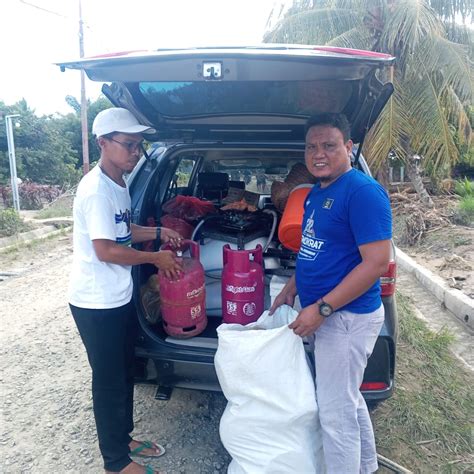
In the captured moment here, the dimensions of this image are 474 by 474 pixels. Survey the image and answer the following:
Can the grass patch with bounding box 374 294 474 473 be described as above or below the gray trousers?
below

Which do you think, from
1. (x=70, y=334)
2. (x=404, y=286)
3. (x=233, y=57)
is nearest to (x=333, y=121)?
(x=233, y=57)

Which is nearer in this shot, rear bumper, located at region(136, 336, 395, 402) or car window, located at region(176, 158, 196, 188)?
rear bumper, located at region(136, 336, 395, 402)

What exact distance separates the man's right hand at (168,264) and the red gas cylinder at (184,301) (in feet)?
0.15

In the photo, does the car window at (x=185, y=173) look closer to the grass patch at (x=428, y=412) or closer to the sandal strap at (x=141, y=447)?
the sandal strap at (x=141, y=447)

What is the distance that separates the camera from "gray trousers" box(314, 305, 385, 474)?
176cm

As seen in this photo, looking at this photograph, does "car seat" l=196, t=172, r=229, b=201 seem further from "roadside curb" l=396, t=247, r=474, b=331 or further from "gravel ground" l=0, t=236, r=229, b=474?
"roadside curb" l=396, t=247, r=474, b=331

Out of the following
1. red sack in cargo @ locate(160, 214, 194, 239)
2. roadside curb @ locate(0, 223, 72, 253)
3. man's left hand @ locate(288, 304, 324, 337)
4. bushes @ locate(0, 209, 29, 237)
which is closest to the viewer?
man's left hand @ locate(288, 304, 324, 337)

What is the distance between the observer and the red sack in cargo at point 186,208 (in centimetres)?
320

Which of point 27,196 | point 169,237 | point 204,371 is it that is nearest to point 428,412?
point 204,371

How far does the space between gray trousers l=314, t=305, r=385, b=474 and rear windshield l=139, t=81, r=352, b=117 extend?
1.20 m

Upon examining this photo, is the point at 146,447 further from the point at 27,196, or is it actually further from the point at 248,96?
the point at 27,196

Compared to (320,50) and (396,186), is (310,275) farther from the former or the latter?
(396,186)

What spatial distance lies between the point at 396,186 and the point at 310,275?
1267 cm

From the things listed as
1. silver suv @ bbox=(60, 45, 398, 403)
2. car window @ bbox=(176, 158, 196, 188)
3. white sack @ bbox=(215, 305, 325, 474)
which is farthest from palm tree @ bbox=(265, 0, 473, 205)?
white sack @ bbox=(215, 305, 325, 474)
